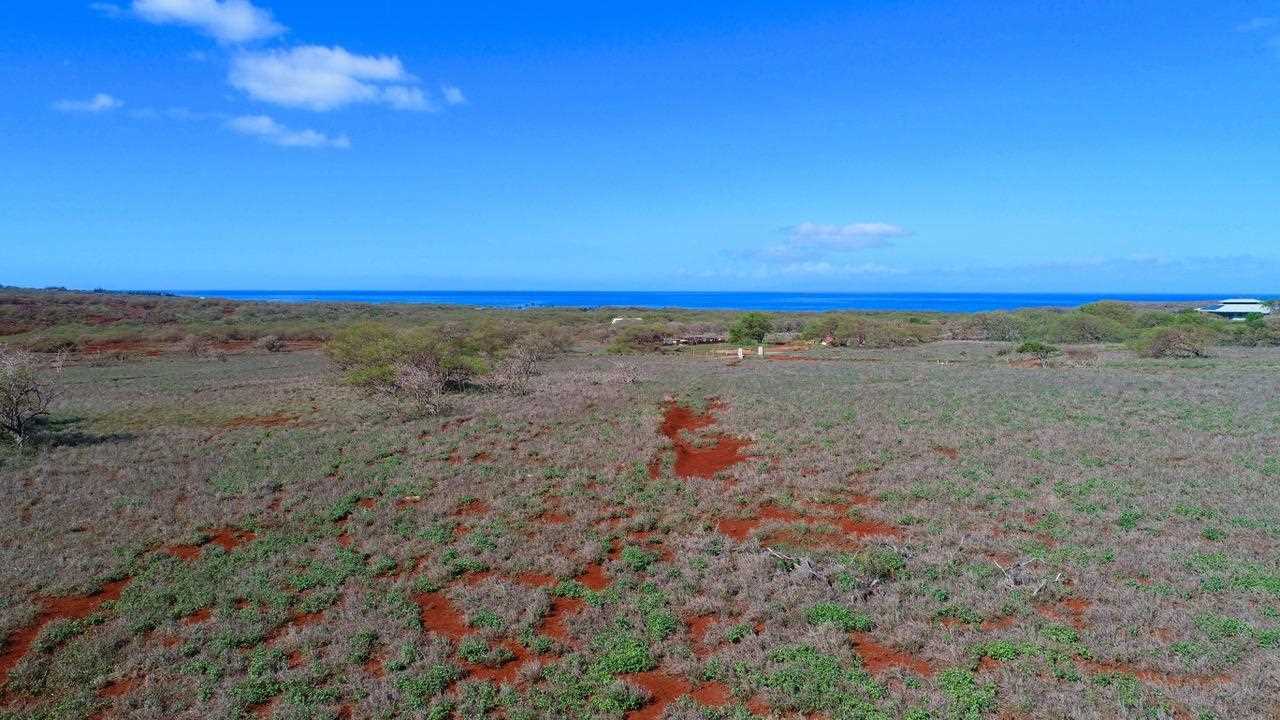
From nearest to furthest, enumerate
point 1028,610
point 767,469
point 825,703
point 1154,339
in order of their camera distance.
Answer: point 825,703 < point 1028,610 < point 767,469 < point 1154,339

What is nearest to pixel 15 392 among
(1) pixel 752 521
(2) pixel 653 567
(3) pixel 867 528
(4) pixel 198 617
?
(4) pixel 198 617

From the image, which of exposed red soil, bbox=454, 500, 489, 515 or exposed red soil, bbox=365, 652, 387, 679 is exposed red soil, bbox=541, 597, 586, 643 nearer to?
exposed red soil, bbox=365, 652, 387, 679

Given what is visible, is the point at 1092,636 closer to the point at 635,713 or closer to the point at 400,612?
the point at 635,713

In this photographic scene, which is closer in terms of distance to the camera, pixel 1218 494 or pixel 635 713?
pixel 635 713

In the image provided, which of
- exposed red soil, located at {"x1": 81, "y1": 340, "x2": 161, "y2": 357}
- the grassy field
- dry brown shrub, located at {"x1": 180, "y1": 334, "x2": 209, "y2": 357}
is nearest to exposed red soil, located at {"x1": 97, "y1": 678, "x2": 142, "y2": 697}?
the grassy field

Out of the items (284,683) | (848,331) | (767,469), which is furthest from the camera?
(848,331)

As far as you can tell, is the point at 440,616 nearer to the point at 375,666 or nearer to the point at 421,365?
the point at 375,666

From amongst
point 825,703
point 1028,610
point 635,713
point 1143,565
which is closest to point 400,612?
point 635,713
